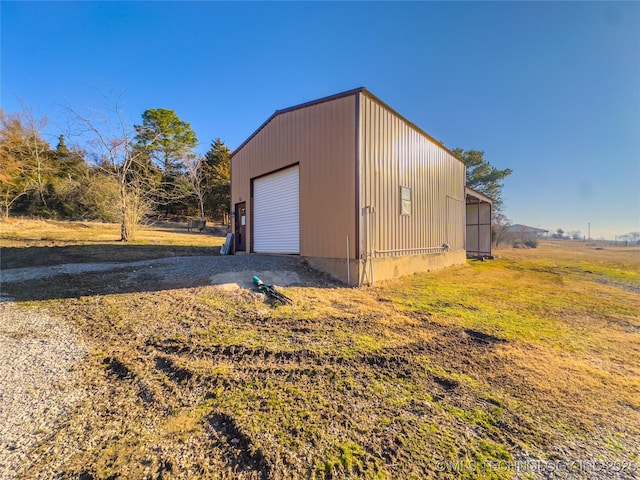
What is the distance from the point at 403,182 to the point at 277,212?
441 cm

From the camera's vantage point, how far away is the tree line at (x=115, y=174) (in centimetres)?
1417

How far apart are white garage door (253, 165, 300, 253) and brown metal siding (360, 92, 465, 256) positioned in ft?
8.21

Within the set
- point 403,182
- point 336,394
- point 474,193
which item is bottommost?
point 336,394

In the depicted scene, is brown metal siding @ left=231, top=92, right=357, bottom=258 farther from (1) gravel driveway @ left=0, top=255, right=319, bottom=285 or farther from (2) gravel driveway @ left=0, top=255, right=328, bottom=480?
(2) gravel driveway @ left=0, top=255, right=328, bottom=480

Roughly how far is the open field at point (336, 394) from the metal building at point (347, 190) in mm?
2896

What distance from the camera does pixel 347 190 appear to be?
22.8 ft

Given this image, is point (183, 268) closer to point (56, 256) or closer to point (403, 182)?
point (56, 256)

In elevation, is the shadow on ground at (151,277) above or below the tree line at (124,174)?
below

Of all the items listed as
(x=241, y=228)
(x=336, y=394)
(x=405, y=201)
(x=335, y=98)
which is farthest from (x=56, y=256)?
(x=405, y=201)

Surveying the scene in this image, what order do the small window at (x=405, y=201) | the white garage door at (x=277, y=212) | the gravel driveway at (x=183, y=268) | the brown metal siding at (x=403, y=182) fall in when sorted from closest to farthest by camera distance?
the gravel driveway at (x=183, y=268), the brown metal siding at (x=403, y=182), the small window at (x=405, y=201), the white garage door at (x=277, y=212)

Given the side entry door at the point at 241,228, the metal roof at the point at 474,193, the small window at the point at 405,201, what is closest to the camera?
the small window at the point at 405,201

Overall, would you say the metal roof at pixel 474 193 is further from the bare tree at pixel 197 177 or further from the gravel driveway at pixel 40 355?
the bare tree at pixel 197 177

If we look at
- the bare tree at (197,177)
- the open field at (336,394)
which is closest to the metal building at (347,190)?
the open field at (336,394)

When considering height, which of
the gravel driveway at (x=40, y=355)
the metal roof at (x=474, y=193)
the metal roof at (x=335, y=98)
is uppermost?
the metal roof at (x=335, y=98)
